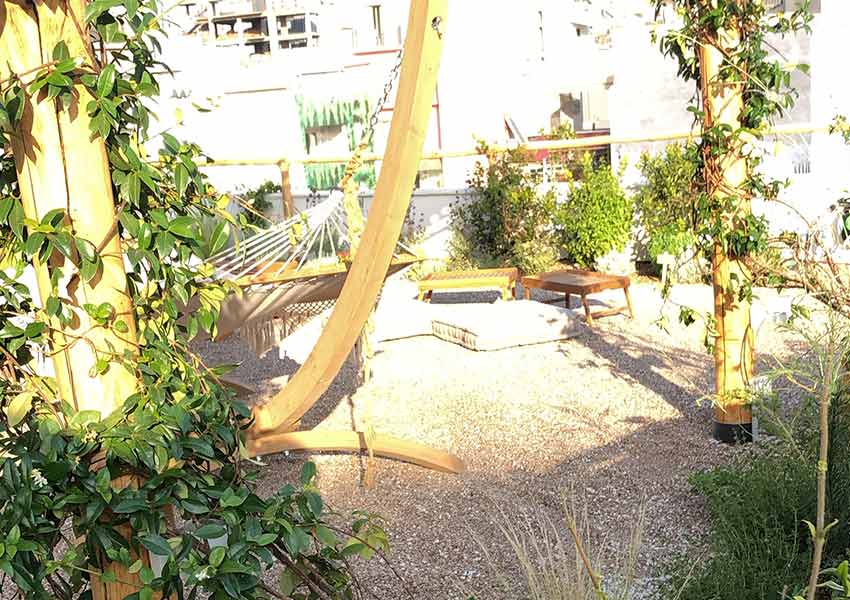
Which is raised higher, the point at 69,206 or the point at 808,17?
the point at 808,17

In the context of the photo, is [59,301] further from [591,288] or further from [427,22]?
[591,288]

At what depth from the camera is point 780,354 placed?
5.64m

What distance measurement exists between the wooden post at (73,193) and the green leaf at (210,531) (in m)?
0.18

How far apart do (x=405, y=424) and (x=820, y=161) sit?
22.1 ft

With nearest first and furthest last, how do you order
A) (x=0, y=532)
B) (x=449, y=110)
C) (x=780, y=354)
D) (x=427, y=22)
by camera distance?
(x=0, y=532), (x=427, y=22), (x=780, y=354), (x=449, y=110)

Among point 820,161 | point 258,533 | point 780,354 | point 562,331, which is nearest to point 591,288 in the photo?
point 562,331

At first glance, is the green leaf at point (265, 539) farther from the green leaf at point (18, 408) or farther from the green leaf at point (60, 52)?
the green leaf at point (60, 52)

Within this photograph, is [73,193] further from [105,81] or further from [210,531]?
[210,531]

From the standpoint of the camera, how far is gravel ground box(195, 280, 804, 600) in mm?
3365

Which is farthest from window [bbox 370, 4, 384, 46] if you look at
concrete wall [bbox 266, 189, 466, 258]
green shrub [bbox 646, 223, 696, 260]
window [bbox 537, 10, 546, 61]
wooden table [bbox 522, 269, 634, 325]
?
green shrub [bbox 646, 223, 696, 260]

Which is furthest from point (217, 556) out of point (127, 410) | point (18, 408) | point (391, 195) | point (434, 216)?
point (434, 216)

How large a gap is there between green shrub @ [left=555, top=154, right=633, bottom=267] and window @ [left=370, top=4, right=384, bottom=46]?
18.3 meters

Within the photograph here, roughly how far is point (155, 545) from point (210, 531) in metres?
0.08

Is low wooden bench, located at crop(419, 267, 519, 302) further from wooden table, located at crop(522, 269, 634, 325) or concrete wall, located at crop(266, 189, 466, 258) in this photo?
concrete wall, located at crop(266, 189, 466, 258)
